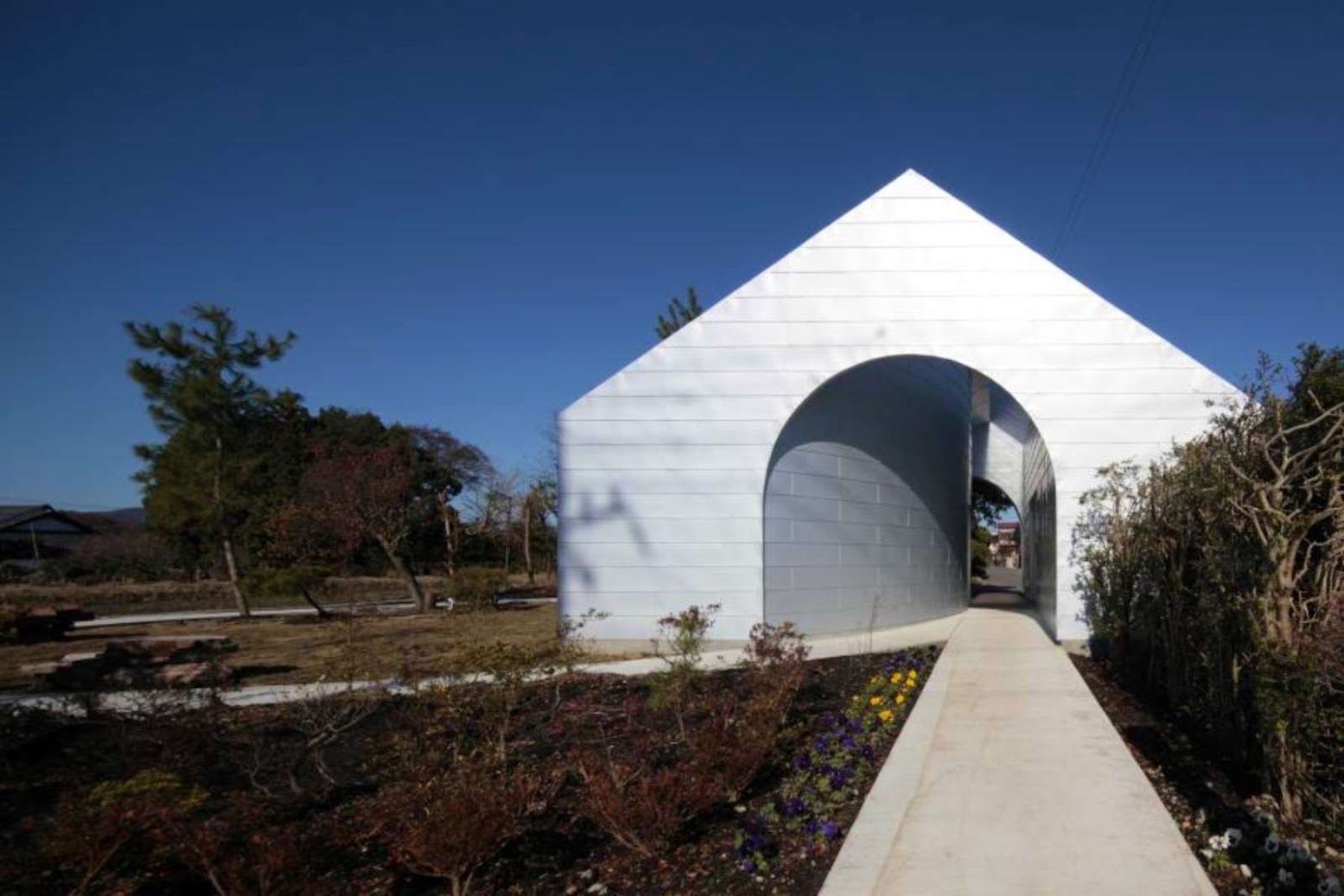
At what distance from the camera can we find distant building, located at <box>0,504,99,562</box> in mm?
34156

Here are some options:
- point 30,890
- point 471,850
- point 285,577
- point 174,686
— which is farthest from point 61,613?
point 471,850

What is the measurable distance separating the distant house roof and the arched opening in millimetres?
38755

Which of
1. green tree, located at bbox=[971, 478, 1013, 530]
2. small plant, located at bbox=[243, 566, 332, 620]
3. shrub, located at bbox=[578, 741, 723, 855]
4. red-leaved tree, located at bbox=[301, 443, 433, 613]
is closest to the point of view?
shrub, located at bbox=[578, 741, 723, 855]

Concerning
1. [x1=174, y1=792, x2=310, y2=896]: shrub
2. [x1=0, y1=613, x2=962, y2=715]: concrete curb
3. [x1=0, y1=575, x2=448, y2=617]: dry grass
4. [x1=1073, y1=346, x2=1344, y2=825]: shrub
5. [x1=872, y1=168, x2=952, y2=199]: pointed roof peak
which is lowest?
[x1=0, y1=575, x2=448, y2=617]: dry grass

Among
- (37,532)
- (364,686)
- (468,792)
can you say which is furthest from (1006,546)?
(468,792)

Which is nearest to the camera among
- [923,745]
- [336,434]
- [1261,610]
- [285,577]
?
[1261,610]

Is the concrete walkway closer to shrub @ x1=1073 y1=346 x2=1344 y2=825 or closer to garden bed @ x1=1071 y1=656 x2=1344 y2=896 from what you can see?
garden bed @ x1=1071 y1=656 x2=1344 y2=896

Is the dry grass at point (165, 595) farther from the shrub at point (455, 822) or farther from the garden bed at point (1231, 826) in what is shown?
the garden bed at point (1231, 826)

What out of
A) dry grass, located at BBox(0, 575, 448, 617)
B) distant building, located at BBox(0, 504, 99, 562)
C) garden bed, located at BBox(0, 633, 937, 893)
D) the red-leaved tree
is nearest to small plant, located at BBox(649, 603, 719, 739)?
garden bed, located at BBox(0, 633, 937, 893)

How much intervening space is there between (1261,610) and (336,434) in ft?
108

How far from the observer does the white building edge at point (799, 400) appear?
984cm

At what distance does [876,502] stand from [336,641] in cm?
780

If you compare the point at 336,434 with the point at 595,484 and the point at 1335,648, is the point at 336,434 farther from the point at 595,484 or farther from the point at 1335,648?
the point at 1335,648

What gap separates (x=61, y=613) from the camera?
581 inches
